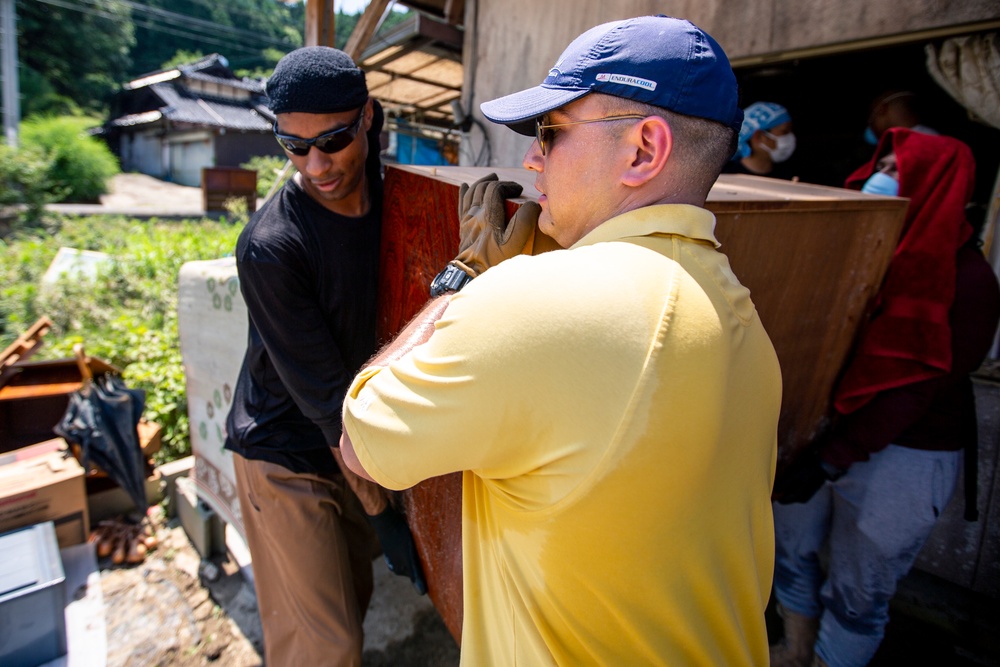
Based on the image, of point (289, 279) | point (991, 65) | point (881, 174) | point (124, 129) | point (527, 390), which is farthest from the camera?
point (124, 129)

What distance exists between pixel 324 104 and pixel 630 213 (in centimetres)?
113

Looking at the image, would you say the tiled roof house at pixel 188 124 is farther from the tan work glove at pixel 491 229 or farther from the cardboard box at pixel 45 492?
the tan work glove at pixel 491 229

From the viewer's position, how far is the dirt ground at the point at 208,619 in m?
2.62

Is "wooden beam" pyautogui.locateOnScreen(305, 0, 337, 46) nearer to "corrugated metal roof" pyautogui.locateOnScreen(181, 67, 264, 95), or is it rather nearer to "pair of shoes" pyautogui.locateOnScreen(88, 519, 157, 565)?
"pair of shoes" pyautogui.locateOnScreen(88, 519, 157, 565)

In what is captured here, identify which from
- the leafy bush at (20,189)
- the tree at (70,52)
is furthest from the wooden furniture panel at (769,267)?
the tree at (70,52)

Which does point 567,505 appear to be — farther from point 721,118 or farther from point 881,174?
point 881,174

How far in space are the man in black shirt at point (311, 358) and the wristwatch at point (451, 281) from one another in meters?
0.66

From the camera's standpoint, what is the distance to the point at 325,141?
5.49 ft

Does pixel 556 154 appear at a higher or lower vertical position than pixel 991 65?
lower

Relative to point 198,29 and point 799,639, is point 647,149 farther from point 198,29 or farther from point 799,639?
point 198,29

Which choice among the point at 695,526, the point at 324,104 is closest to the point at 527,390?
the point at 695,526

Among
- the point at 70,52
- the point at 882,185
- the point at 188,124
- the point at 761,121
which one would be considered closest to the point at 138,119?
the point at 188,124

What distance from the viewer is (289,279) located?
1.62m

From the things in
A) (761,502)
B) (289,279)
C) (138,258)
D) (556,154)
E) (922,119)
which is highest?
(922,119)
